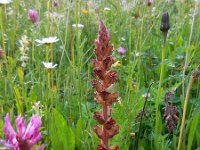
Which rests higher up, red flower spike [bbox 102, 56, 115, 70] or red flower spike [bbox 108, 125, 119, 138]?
red flower spike [bbox 102, 56, 115, 70]

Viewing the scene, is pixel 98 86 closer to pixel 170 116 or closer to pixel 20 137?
pixel 20 137

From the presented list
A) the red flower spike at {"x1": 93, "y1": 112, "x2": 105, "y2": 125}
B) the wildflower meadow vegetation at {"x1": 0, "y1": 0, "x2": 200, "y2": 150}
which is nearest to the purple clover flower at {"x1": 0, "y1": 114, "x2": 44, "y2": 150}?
the wildflower meadow vegetation at {"x1": 0, "y1": 0, "x2": 200, "y2": 150}

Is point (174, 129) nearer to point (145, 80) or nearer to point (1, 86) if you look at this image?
point (145, 80)

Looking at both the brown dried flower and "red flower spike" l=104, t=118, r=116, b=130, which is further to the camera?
the brown dried flower

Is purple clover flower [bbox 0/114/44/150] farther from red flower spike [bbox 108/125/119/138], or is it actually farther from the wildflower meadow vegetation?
red flower spike [bbox 108/125/119/138]

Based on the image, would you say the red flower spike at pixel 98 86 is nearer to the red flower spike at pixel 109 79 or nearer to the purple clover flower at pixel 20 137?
the red flower spike at pixel 109 79

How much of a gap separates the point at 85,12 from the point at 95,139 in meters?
2.81

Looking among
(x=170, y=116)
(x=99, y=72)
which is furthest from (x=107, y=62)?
(x=170, y=116)

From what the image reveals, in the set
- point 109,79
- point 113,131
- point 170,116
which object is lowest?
point 170,116

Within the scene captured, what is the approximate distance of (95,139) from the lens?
1.40m

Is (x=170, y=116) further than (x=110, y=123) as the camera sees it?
Yes

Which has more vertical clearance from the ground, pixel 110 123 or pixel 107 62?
pixel 107 62

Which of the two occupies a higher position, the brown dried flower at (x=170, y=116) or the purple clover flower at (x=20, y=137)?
the purple clover flower at (x=20, y=137)

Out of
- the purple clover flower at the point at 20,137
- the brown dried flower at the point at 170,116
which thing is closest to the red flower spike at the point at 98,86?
the purple clover flower at the point at 20,137
